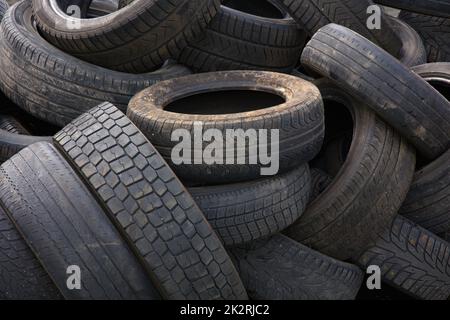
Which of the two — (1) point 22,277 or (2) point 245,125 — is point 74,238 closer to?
(1) point 22,277

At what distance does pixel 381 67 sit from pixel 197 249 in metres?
1.31

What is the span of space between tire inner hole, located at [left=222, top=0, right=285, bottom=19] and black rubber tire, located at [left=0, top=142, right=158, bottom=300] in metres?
2.54

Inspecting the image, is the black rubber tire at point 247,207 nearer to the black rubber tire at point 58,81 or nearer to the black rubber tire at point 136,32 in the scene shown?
the black rubber tire at point 58,81

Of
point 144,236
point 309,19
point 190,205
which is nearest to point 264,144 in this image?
point 190,205

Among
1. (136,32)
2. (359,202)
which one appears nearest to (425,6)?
(359,202)

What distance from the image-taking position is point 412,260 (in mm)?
2414

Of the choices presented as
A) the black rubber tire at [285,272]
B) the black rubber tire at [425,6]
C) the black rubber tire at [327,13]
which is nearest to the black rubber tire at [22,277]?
the black rubber tire at [285,272]

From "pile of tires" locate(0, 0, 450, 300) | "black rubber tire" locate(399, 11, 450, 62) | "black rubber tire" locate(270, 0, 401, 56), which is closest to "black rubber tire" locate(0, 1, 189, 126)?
"pile of tires" locate(0, 0, 450, 300)

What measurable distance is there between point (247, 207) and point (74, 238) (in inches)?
28.7

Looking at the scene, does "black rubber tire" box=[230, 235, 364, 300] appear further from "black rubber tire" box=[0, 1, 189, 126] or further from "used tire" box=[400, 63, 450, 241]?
"black rubber tire" box=[0, 1, 189, 126]

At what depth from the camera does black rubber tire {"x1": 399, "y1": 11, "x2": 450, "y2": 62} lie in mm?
3854
